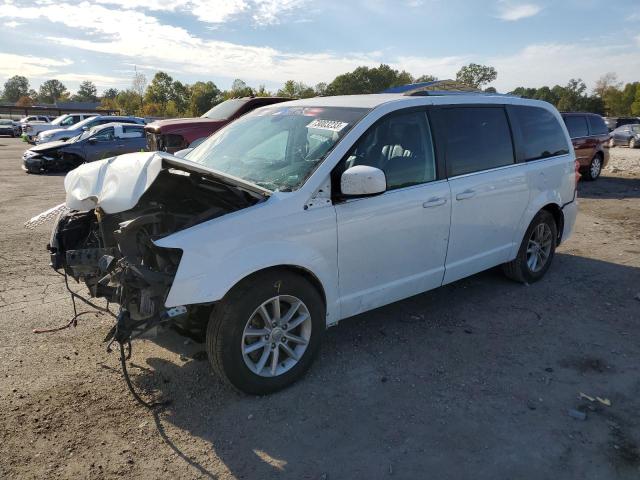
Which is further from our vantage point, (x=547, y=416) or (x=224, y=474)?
(x=547, y=416)

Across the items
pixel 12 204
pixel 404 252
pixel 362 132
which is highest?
pixel 362 132

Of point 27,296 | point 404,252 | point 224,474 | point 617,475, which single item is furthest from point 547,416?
point 27,296

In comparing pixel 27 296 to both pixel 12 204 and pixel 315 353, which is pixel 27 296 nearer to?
pixel 315 353

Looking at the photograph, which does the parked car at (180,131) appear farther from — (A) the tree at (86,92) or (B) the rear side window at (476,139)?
(A) the tree at (86,92)

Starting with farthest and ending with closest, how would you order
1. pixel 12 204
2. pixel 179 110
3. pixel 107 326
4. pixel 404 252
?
1. pixel 179 110
2. pixel 12 204
3. pixel 107 326
4. pixel 404 252

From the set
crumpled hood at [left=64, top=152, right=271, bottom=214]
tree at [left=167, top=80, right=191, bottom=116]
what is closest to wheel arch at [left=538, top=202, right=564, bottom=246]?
crumpled hood at [left=64, top=152, right=271, bottom=214]

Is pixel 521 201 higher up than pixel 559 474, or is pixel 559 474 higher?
pixel 521 201

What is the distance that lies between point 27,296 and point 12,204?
19.1 feet

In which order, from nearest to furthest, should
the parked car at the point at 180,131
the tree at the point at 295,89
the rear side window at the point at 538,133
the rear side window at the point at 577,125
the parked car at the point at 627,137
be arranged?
1. the rear side window at the point at 538,133
2. the parked car at the point at 180,131
3. the rear side window at the point at 577,125
4. the parked car at the point at 627,137
5. the tree at the point at 295,89

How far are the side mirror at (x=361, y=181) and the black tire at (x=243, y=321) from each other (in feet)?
2.27

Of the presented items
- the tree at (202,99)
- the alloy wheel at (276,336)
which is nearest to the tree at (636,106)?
the tree at (202,99)

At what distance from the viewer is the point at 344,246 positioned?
350 cm

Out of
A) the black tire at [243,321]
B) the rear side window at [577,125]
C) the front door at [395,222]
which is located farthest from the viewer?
the rear side window at [577,125]

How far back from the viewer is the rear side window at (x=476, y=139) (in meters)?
4.26
